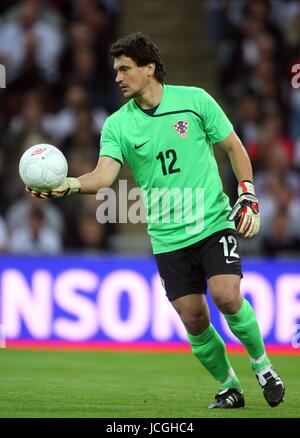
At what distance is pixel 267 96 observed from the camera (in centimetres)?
1396

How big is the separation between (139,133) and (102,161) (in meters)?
0.30

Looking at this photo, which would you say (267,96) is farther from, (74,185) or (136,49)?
(74,185)

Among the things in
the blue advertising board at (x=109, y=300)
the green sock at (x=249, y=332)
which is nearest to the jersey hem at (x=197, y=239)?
the green sock at (x=249, y=332)

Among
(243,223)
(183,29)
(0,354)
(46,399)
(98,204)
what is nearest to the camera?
(243,223)

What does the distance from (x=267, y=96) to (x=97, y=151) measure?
7.74 feet

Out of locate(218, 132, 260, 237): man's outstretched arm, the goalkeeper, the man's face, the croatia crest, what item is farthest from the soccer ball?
locate(218, 132, 260, 237): man's outstretched arm

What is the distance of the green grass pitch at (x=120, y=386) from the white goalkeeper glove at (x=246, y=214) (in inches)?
44.2

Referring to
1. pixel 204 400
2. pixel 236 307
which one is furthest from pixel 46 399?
pixel 236 307

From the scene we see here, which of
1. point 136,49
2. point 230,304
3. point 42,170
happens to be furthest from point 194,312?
point 136,49

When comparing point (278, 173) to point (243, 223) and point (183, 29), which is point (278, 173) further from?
point (243, 223)

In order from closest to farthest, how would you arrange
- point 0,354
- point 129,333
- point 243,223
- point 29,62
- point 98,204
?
point 243,223 → point 0,354 → point 129,333 → point 98,204 → point 29,62

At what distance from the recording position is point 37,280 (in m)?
11.7

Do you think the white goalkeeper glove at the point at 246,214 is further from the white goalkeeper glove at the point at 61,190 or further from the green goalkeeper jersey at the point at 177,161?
the white goalkeeper glove at the point at 61,190

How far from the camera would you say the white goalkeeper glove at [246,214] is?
6750mm
